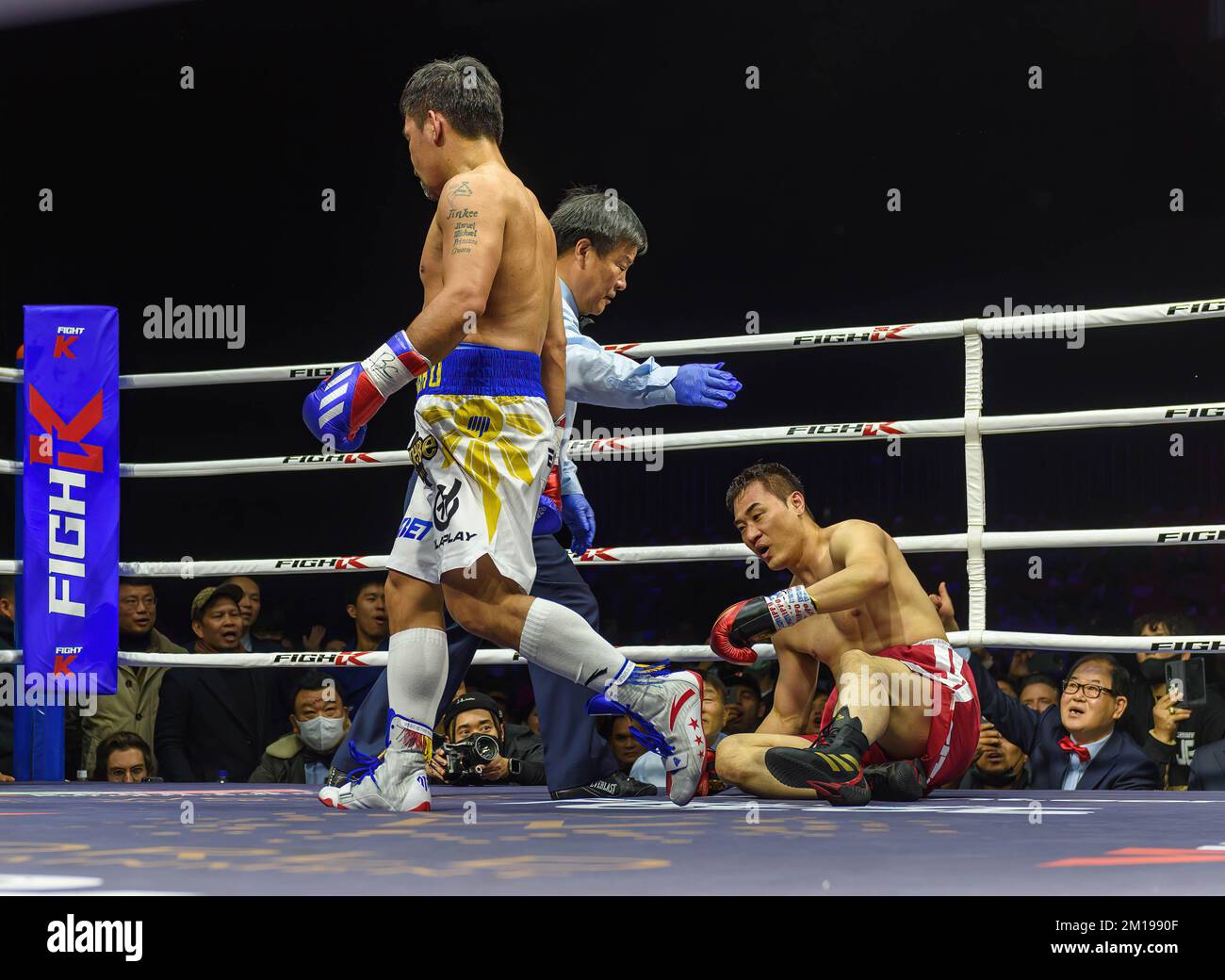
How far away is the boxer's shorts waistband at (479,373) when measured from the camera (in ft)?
6.79

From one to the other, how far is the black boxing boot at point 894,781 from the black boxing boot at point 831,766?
0.08m

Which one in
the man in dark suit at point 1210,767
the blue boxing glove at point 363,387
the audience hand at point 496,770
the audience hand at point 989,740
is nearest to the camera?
the blue boxing glove at point 363,387

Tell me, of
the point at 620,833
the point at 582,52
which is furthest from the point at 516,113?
the point at 620,833

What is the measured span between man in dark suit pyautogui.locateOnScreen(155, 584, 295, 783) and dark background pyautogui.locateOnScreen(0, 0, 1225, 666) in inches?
46.4

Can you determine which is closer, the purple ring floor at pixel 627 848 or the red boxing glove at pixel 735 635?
the purple ring floor at pixel 627 848

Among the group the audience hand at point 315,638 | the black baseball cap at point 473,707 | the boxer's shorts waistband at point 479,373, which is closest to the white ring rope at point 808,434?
the black baseball cap at point 473,707

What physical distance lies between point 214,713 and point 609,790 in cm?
149

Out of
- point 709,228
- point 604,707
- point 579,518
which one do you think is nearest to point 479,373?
point 604,707

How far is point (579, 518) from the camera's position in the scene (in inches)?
105

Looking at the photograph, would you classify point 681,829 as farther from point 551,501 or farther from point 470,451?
point 551,501

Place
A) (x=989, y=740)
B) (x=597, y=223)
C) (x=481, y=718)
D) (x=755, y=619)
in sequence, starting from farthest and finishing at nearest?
(x=989, y=740) → (x=481, y=718) → (x=597, y=223) → (x=755, y=619)

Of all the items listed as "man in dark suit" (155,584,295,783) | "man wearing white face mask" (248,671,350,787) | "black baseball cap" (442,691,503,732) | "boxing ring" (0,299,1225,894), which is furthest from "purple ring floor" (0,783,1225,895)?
"man in dark suit" (155,584,295,783)

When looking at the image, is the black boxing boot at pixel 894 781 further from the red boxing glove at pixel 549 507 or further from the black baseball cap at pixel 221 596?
the black baseball cap at pixel 221 596
